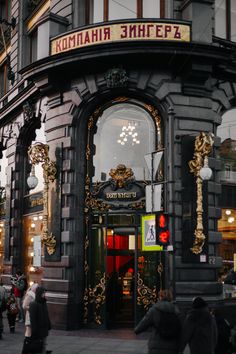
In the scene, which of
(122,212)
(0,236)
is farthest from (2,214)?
(122,212)

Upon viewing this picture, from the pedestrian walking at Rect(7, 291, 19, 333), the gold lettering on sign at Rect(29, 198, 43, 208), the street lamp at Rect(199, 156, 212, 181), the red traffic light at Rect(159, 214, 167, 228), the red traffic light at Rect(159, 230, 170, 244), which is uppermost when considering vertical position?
the street lamp at Rect(199, 156, 212, 181)

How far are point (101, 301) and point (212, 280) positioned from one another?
359 centimetres

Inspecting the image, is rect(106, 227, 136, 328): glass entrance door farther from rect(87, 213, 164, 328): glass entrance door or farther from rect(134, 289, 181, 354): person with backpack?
rect(134, 289, 181, 354): person with backpack

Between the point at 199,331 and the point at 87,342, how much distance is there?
6813mm

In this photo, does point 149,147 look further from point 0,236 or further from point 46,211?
point 0,236

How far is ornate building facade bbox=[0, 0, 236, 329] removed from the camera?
674 inches

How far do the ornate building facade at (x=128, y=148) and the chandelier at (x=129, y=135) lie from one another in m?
0.03

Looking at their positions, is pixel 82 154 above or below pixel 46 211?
above

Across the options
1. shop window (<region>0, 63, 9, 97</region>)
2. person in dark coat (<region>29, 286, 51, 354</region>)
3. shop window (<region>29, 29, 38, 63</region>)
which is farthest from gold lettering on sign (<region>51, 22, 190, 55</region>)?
shop window (<region>0, 63, 9, 97</region>)

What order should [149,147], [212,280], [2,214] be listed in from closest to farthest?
[212,280]
[149,147]
[2,214]

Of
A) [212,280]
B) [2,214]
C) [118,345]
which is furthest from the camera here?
[2,214]

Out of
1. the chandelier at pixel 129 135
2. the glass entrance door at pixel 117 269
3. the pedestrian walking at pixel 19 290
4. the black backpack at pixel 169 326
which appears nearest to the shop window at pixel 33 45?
the chandelier at pixel 129 135

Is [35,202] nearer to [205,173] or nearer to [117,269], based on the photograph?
[117,269]

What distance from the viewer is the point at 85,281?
706 inches
